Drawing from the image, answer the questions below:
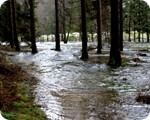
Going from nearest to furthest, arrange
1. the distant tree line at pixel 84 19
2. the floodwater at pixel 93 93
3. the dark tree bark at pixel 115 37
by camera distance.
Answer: the floodwater at pixel 93 93 < the dark tree bark at pixel 115 37 < the distant tree line at pixel 84 19

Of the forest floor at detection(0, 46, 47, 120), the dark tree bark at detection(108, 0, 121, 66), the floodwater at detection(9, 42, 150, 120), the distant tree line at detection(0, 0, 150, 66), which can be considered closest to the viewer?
the forest floor at detection(0, 46, 47, 120)

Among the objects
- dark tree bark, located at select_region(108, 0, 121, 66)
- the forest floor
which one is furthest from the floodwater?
dark tree bark, located at select_region(108, 0, 121, 66)

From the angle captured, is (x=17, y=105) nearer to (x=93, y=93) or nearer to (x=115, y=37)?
(x=93, y=93)

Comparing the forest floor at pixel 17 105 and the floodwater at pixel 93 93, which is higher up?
the forest floor at pixel 17 105

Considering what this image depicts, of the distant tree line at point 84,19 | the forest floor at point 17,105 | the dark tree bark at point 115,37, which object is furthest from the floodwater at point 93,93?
the distant tree line at point 84,19

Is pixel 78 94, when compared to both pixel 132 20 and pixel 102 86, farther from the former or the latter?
pixel 132 20

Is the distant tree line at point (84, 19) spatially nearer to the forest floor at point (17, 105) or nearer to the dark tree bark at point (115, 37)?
the dark tree bark at point (115, 37)

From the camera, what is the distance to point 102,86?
478 inches

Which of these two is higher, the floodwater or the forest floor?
the forest floor

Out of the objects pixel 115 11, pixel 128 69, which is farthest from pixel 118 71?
pixel 115 11

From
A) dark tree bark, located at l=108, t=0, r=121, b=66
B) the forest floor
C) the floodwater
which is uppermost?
dark tree bark, located at l=108, t=0, r=121, b=66

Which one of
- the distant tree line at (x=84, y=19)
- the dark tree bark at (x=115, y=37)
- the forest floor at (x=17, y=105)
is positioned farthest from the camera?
the distant tree line at (x=84, y=19)

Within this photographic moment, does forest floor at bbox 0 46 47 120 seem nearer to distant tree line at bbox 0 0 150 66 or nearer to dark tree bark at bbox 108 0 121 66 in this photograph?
dark tree bark at bbox 108 0 121 66

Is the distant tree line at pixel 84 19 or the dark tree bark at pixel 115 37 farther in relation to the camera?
the distant tree line at pixel 84 19
